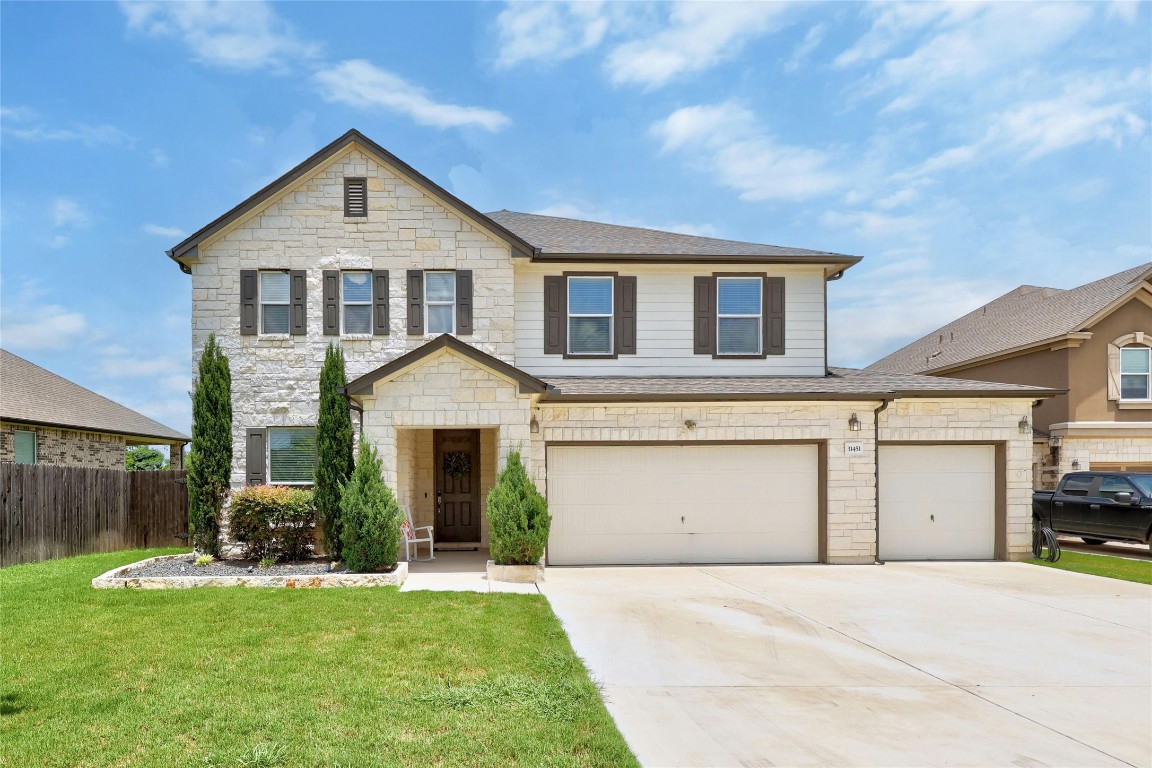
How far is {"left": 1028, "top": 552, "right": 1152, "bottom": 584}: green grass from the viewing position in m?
12.1

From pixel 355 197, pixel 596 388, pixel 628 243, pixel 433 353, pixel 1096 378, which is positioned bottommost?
pixel 596 388

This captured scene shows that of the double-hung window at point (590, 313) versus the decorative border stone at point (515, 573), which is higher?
the double-hung window at point (590, 313)

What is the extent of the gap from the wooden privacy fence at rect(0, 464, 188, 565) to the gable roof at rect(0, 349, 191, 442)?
2853mm

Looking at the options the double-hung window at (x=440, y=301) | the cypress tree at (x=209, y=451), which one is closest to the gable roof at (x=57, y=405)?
the cypress tree at (x=209, y=451)

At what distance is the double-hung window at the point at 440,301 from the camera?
45.7ft

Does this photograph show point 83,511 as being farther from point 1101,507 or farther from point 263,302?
point 1101,507

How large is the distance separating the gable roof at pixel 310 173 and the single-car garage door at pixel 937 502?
8389 millimetres

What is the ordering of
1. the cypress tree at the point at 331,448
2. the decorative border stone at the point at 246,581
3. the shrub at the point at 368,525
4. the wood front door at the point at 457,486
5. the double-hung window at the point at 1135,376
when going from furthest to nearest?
the double-hung window at the point at 1135,376 < the wood front door at the point at 457,486 < the cypress tree at the point at 331,448 < the shrub at the point at 368,525 < the decorative border stone at the point at 246,581

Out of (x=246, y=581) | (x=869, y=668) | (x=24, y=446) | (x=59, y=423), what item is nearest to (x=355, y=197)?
(x=246, y=581)

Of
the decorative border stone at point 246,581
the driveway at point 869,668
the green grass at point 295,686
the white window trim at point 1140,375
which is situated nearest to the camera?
the green grass at point 295,686

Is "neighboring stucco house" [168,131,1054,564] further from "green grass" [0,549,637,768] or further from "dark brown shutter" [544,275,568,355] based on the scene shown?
"green grass" [0,549,637,768]

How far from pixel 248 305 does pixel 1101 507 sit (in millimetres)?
18240

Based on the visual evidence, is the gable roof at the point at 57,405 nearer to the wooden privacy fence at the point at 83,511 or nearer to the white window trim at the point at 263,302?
the wooden privacy fence at the point at 83,511

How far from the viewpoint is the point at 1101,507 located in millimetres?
15398
